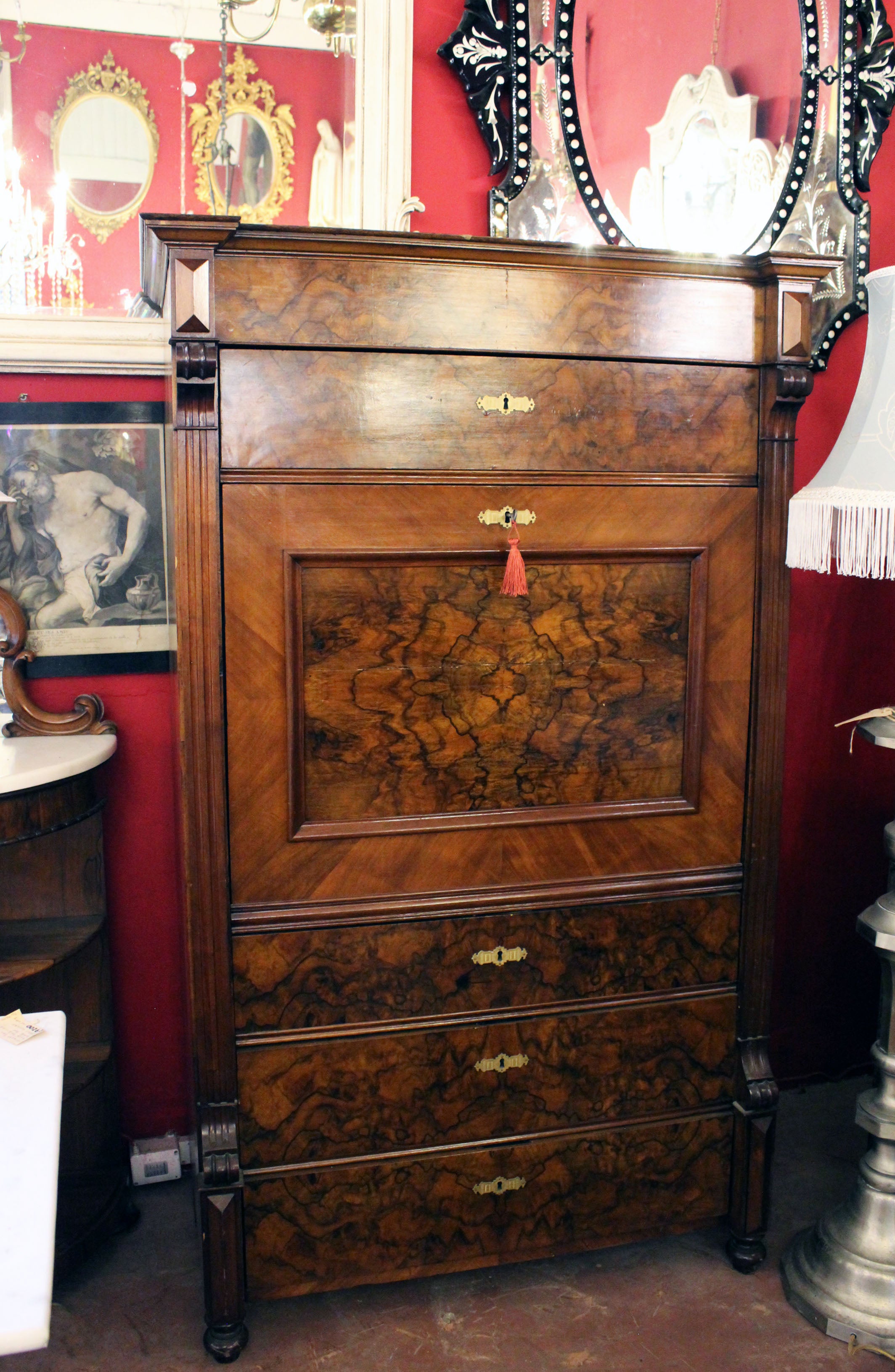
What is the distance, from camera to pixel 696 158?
2.36 metres

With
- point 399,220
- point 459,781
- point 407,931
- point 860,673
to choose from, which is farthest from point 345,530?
point 860,673

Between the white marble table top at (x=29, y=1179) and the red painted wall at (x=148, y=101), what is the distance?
4.87 ft

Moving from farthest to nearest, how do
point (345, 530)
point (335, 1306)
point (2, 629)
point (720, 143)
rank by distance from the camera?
point (720, 143) < point (2, 629) < point (335, 1306) < point (345, 530)

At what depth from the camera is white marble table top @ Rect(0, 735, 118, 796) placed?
1805mm

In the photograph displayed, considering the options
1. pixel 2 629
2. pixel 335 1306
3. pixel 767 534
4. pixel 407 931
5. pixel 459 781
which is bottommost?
pixel 335 1306

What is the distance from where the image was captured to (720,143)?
2.37 meters

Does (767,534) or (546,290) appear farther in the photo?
(767,534)

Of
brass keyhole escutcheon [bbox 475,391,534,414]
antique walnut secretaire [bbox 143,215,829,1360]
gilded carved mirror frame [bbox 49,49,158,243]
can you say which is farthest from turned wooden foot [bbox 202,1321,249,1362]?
gilded carved mirror frame [bbox 49,49,158,243]

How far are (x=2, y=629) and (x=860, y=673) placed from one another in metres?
2.05

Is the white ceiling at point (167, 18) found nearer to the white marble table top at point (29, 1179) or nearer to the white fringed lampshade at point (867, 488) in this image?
the white fringed lampshade at point (867, 488)

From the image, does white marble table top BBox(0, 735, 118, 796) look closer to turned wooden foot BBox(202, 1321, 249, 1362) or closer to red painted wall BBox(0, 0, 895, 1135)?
red painted wall BBox(0, 0, 895, 1135)

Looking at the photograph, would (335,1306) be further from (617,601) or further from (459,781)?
(617,601)

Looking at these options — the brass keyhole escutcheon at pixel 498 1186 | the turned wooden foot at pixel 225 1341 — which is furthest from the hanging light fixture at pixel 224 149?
the turned wooden foot at pixel 225 1341

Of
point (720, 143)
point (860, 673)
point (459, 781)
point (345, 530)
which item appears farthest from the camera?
point (860, 673)
